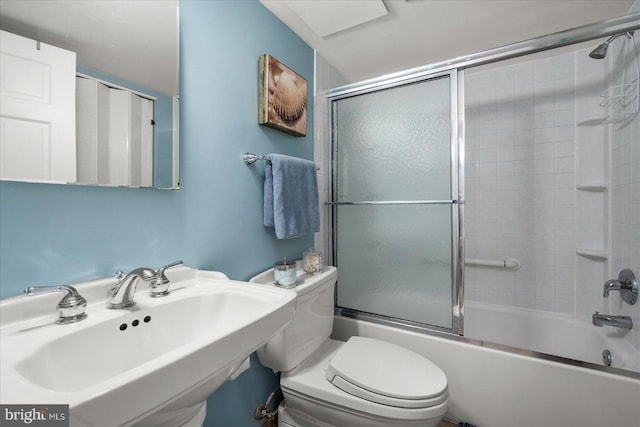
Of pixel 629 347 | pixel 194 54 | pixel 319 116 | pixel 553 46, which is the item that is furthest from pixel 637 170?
pixel 194 54

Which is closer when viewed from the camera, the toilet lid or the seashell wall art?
the toilet lid

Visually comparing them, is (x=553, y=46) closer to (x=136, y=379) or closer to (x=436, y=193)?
(x=436, y=193)

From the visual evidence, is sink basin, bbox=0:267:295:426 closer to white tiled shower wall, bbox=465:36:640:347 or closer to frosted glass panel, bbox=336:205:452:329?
frosted glass panel, bbox=336:205:452:329

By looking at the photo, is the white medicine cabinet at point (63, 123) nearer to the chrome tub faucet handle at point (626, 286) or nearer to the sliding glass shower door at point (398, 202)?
the sliding glass shower door at point (398, 202)

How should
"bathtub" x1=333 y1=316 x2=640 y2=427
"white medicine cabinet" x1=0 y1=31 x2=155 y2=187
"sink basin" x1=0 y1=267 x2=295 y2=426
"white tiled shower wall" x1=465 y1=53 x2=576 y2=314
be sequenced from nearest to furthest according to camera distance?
1. "sink basin" x1=0 y1=267 x2=295 y2=426
2. "white medicine cabinet" x1=0 y1=31 x2=155 y2=187
3. "bathtub" x1=333 y1=316 x2=640 y2=427
4. "white tiled shower wall" x1=465 y1=53 x2=576 y2=314

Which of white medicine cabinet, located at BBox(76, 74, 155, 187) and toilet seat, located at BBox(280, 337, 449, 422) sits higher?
white medicine cabinet, located at BBox(76, 74, 155, 187)

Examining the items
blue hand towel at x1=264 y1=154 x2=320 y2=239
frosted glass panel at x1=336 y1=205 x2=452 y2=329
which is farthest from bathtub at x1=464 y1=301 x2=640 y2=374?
blue hand towel at x1=264 y1=154 x2=320 y2=239

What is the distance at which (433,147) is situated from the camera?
148 centimetres

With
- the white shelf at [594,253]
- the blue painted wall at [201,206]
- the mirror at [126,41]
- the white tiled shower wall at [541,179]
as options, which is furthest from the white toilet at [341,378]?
the white shelf at [594,253]

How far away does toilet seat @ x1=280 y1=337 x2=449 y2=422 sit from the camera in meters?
1.00

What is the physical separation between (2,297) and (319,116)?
160 cm

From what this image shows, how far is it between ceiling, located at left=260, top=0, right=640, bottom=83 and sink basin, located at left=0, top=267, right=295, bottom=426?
4.40 ft

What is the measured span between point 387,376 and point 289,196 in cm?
88

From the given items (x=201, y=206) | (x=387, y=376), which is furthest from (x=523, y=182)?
(x=201, y=206)
